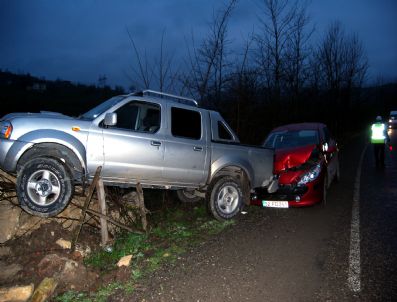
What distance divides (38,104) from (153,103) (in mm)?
20033

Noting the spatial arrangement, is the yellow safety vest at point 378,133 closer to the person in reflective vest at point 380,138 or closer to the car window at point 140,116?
the person in reflective vest at point 380,138

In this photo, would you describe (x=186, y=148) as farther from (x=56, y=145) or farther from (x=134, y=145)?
(x=56, y=145)

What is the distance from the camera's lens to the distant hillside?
21.6 meters

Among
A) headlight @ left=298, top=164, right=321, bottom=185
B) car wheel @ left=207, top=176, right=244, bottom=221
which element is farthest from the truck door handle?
headlight @ left=298, top=164, right=321, bottom=185

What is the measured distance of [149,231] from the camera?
254 inches

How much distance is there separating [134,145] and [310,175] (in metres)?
4.02

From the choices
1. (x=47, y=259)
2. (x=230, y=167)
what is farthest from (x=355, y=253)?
(x=47, y=259)

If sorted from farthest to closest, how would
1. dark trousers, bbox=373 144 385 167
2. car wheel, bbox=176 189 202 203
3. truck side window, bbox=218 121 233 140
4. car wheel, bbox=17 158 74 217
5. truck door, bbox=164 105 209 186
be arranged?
dark trousers, bbox=373 144 385 167
car wheel, bbox=176 189 202 203
truck side window, bbox=218 121 233 140
truck door, bbox=164 105 209 186
car wheel, bbox=17 158 74 217

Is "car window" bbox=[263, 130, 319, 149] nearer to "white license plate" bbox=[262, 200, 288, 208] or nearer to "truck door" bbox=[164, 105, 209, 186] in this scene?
"white license plate" bbox=[262, 200, 288, 208]

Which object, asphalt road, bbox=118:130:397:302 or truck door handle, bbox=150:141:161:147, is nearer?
asphalt road, bbox=118:130:397:302

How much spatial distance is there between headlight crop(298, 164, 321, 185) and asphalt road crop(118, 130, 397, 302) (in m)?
0.70

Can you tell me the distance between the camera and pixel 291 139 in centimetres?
929

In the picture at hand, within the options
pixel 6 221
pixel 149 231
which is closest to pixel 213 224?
pixel 149 231

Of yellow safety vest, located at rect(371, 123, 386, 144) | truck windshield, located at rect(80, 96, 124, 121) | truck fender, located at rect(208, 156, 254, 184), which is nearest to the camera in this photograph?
truck windshield, located at rect(80, 96, 124, 121)
